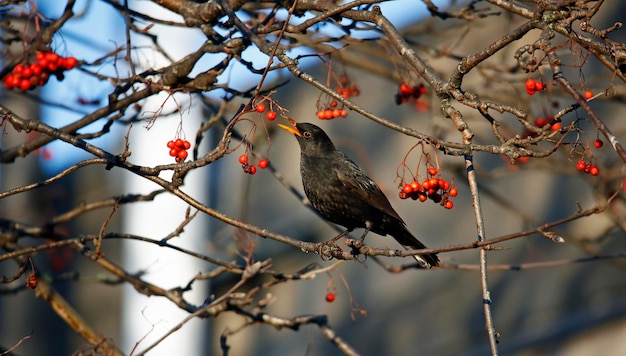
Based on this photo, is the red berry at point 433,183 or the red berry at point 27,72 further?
the red berry at point 27,72

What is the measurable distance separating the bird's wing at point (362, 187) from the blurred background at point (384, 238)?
533 millimetres

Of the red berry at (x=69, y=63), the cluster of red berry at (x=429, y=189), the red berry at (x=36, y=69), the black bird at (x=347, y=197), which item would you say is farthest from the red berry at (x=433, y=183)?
the red berry at (x=36, y=69)

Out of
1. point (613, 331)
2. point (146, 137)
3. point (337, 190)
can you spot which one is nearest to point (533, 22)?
point (337, 190)

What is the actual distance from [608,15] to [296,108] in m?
5.14

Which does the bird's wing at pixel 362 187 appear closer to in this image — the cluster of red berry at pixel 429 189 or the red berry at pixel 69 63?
the cluster of red berry at pixel 429 189

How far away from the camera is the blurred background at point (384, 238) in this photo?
584cm

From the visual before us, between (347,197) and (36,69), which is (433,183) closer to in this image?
(347,197)

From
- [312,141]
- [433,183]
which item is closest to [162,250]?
[312,141]

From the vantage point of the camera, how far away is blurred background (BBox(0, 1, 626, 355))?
19.2 ft

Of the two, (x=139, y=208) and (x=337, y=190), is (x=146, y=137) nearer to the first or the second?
(x=139, y=208)

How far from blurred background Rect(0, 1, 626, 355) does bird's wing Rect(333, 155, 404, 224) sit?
53cm

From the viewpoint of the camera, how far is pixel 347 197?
16.0 feet

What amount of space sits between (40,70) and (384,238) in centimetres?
561

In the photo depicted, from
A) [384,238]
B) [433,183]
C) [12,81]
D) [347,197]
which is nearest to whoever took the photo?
[433,183]
